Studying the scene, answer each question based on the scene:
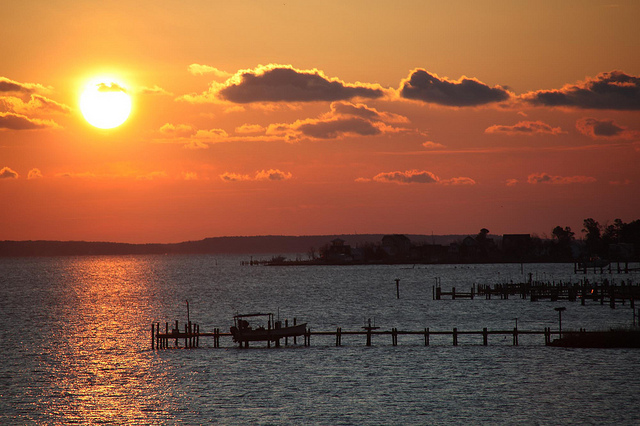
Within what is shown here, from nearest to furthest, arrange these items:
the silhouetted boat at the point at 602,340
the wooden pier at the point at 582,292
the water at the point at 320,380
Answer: the water at the point at 320,380 < the silhouetted boat at the point at 602,340 < the wooden pier at the point at 582,292

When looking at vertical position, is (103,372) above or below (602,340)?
below

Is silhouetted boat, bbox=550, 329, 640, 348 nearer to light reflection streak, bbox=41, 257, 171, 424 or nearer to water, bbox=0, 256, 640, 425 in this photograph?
water, bbox=0, 256, 640, 425

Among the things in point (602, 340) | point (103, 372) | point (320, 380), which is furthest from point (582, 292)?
point (103, 372)

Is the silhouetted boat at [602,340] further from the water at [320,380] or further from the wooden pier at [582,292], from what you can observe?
the wooden pier at [582,292]

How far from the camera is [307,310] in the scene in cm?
11450

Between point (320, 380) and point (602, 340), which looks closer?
point (320, 380)

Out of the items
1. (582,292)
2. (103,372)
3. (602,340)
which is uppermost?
(582,292)

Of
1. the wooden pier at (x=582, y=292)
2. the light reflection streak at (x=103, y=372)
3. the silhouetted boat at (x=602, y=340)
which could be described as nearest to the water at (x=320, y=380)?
the light reflection streak at (x=103, y=372)

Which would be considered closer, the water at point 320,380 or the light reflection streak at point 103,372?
the water at point 320,380

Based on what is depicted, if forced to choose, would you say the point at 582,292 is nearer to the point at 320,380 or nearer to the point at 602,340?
the point at 602,340

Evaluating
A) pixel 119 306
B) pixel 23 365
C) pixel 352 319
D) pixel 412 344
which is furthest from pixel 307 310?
pixel 23 365

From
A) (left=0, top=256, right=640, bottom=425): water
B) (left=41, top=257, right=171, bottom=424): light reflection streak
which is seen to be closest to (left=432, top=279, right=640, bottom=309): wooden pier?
(left=0, top=256, right=640, bottom=425): water

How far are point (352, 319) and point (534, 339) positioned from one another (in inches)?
1262

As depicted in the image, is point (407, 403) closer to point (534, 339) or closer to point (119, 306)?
point (534, 339)
